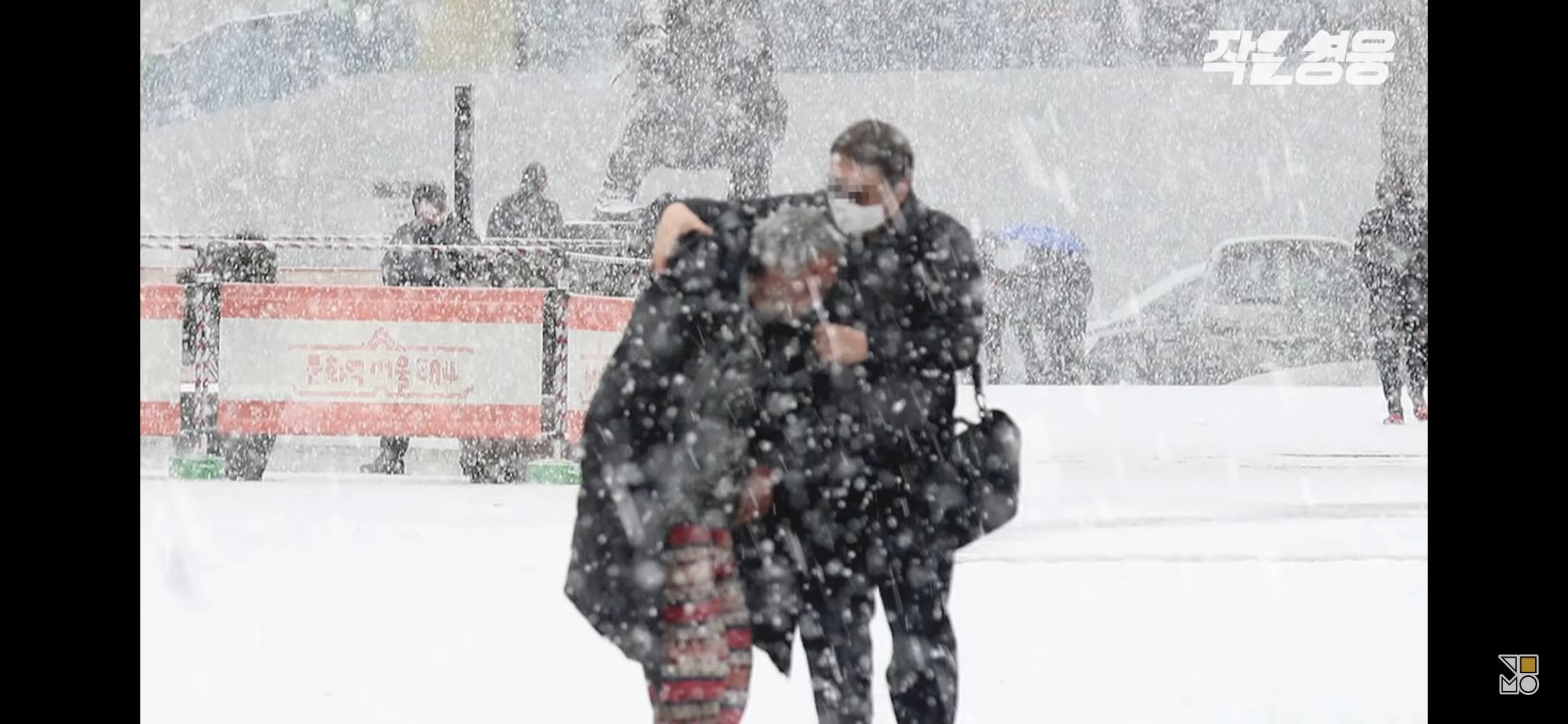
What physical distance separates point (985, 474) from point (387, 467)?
838 centimetres

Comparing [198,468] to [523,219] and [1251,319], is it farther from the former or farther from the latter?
[1251,319]

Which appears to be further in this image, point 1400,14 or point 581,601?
point 1400,14

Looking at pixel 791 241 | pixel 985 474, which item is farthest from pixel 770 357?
pixel 985 474

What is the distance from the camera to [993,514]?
4.82 meters

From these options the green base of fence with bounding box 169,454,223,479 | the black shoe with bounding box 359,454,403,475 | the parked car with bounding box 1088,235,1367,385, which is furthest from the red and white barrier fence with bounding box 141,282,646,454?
the parked car with bounding box 1088,235,1367,385

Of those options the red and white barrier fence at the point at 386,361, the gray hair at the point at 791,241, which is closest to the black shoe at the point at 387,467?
the red and white barrier fence at the point at 386,361

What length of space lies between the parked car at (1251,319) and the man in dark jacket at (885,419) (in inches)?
668

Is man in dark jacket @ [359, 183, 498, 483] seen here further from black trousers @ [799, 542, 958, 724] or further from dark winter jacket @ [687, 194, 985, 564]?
dark winter jacket @ [687, 194, 985, 564]

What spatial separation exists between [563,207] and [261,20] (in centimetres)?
432

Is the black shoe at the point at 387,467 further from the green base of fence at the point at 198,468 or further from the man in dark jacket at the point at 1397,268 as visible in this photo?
the man in dark jacket at the point at 1397,268

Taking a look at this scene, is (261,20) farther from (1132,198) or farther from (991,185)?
(1132,198)

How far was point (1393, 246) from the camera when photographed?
15430 millimetres
